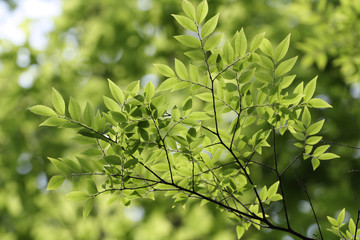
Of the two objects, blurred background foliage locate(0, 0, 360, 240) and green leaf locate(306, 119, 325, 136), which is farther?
blurred background foliage locate(0, 0, 360, 240)

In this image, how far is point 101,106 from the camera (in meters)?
4.69

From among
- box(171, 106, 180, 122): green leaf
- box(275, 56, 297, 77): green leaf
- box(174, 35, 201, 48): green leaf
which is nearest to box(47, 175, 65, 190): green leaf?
box(171, 106, 180, 122): green leaf

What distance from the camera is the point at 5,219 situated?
6.04 metres

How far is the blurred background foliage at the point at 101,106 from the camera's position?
4000 mm

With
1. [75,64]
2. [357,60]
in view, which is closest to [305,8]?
[357,60]

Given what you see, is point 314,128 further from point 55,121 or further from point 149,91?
point 55,121

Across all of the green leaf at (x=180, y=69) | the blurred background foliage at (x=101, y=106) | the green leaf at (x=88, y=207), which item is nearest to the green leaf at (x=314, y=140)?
the green leaf at (x=180, y=69)

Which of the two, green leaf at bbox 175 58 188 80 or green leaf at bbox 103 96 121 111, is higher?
green leaf at bbox 175 58 188 80

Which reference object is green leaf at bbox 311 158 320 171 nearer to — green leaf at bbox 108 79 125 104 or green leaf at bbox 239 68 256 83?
green leaf at bbox 239 68 256 83

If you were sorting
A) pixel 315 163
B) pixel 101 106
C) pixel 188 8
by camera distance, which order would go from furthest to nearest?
1. pixel 101 106
2. pixel 315 163
3. pixel 188 8

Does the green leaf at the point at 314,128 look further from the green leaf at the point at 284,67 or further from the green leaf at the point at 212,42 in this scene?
the green leaf at the point at 212,42

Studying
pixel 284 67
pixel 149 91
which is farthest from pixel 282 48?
pixel 149 91

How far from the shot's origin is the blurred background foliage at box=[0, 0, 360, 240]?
13.1ft

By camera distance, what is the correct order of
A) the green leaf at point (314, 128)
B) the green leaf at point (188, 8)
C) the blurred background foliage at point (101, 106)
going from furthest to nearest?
1. the blurred background foliage at point (101, 106)
2. the green leaf at point (314, 128)
3. the green leaf at point (188, 8)
